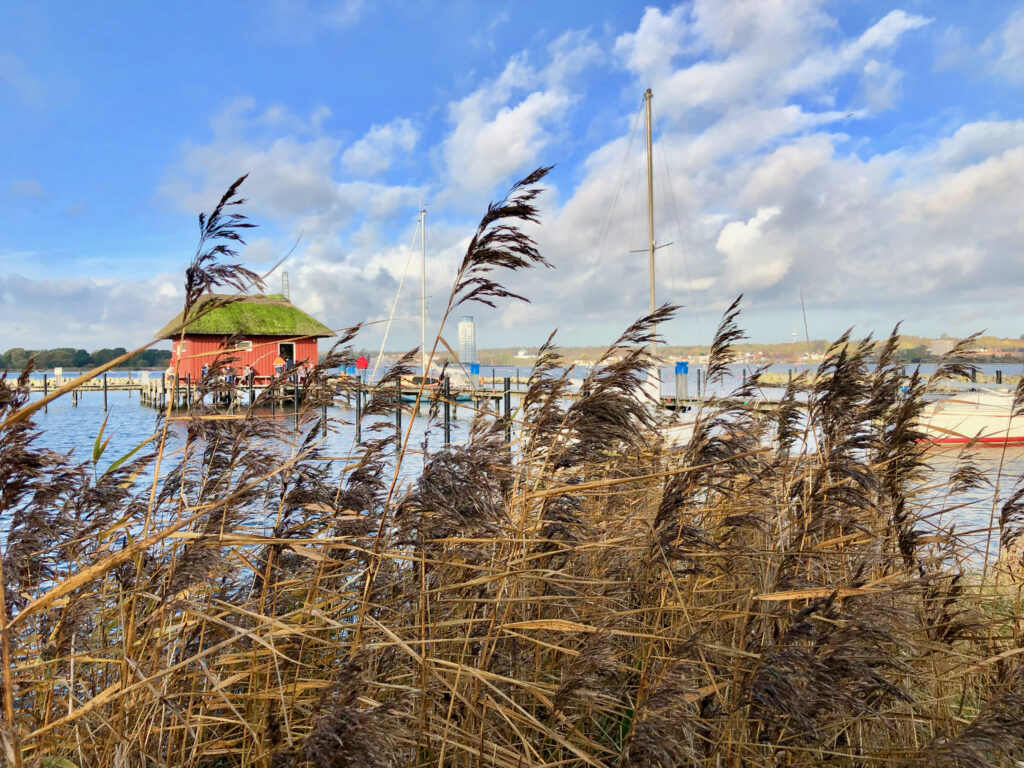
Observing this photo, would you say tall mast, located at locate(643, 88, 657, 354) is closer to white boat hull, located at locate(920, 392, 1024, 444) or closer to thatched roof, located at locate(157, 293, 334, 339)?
white boat hull, located at locate(920, 392, 1024, 444)

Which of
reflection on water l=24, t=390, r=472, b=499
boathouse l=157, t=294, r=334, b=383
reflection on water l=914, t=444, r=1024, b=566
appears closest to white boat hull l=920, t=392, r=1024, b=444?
reflection on water l=914, t=444, r=1024, b=566

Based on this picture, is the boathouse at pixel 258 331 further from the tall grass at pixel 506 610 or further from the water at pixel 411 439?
the tall grass at pixel 506 610

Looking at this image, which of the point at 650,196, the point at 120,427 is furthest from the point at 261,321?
the point at 650,196

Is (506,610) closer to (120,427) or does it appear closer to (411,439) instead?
(411,439)

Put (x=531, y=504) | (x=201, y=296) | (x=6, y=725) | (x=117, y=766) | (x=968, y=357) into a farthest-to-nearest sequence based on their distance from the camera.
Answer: (x=968, y=357) < (x=531, y=504) < (x=201, y=296) < (x=117, y=766) < (x=6, y=725)

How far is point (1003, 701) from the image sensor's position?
2.17 metres

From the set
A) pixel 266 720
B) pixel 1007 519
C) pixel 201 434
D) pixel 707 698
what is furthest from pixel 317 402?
pixel 1007 519

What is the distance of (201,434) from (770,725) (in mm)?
2983

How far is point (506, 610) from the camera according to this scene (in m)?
2.53

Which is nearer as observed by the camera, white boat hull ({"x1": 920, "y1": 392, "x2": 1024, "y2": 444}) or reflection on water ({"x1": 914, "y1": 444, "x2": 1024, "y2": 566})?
reflection on water ({"x1": 914, "y1": 444, "x2": 1024, "y2": 566})

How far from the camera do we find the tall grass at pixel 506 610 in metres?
2.07

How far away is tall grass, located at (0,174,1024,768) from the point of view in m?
2.07

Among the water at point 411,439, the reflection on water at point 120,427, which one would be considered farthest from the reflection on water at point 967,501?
the reflection on water at point 120,427

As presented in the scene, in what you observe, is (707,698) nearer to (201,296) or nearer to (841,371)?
(841,371)
